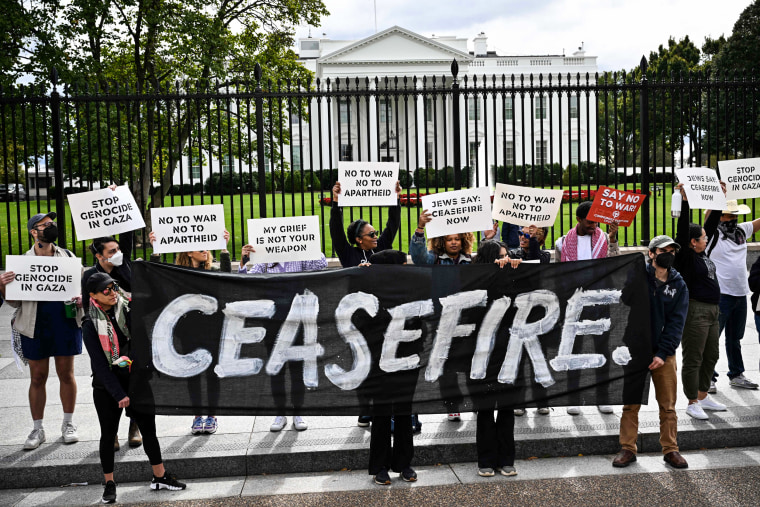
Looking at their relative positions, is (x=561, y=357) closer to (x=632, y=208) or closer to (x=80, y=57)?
(x=632, y=208)

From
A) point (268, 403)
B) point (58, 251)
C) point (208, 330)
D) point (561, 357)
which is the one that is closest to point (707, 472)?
point (561, 357)

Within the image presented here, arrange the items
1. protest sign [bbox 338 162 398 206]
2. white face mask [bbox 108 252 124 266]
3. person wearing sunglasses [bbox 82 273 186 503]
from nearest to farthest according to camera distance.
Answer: person wearing sunglasses [bbox 82 273 186 503] < white face mask [bbox 108 252 124 266] < protest sign [bbox 338 162 398 206]

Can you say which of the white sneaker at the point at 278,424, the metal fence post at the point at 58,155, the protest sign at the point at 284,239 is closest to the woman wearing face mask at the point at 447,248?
the protest sign at the point at 284,239

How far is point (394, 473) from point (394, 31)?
4642cm

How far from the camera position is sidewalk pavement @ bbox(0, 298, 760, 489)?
5.58m

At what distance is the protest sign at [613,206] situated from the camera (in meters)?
6.58

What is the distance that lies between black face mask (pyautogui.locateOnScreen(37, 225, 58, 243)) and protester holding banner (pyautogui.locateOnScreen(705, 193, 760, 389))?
19.1 feet

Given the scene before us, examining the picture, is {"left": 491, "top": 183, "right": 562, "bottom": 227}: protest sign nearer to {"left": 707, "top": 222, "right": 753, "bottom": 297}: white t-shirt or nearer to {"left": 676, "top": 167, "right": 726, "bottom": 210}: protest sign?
{"left": 676, "top": 167, "right": 726, "bottom": 210}: protest sign

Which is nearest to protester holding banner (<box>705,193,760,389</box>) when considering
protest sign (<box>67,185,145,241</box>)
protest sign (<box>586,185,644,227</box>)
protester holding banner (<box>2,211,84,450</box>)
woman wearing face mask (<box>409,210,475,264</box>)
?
protest sign (<box>586,185,644,227</box>)

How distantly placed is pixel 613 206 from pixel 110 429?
452cm

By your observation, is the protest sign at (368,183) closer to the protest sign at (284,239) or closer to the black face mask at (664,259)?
the protest sign at (284,239)

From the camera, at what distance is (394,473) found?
5594 millimetres

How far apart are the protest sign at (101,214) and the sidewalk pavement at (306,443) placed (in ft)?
5.54

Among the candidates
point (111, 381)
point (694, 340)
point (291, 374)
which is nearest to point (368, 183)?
point (291, 374)
